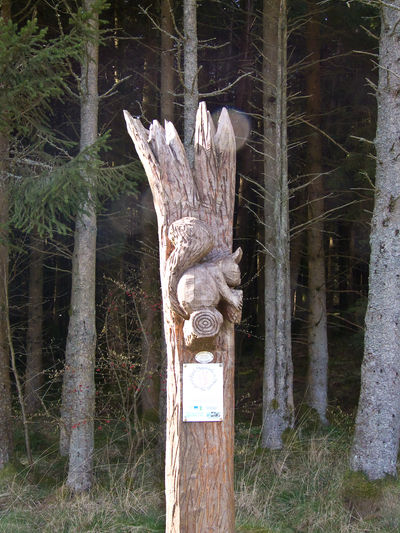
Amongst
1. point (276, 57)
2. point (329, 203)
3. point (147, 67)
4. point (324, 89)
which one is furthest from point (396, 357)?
point (324, 89)

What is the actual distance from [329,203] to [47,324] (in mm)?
8556

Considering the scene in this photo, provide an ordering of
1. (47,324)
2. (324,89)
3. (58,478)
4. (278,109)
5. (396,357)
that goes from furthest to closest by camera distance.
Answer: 1. (47,324)
2. (324,89)
3. (278,109)
4. (58,478)
5. (396,357)

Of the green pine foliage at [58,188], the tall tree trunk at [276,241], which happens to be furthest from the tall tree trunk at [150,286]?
the green pine foliage at [58,188]

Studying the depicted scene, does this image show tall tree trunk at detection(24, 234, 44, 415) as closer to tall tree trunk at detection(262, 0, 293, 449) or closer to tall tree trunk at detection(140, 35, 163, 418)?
tall tree trunk at detection(140, 35, 163, 418)

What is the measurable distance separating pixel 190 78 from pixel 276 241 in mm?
2890

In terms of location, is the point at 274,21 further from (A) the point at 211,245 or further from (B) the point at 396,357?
(A) the point at 211,245

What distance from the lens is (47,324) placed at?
1538 centimetres

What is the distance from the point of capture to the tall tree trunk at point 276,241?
852 cm

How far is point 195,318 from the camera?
3.45 m

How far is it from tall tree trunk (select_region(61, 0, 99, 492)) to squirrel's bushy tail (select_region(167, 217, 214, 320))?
3.69 metres

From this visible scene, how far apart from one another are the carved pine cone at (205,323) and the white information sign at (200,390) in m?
0.30

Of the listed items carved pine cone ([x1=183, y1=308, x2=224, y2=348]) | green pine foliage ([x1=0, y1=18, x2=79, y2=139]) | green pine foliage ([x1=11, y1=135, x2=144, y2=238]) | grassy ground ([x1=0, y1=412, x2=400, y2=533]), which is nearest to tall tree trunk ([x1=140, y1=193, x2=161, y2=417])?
grassy ground ([x1=0, y1=412, x2=400, y2=533])

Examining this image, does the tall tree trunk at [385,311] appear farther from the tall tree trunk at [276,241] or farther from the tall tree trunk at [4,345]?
the tall tree trunk at [4,345]

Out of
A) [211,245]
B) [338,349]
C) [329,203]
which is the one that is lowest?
[338,349]
